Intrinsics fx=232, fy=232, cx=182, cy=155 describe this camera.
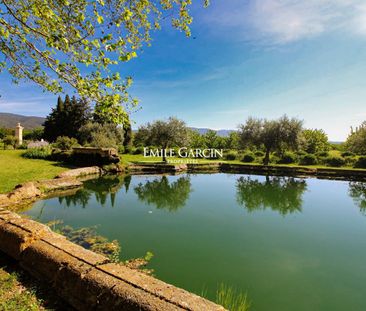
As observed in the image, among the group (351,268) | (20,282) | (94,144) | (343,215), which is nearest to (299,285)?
(351,268)

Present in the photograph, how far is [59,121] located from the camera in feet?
123

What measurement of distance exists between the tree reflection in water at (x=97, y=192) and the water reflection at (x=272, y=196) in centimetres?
643

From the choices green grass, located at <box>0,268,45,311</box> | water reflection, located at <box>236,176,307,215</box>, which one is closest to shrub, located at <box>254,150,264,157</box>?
water reflection, located at <box>236,176,307,215</box>

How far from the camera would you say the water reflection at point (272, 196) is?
10.4m

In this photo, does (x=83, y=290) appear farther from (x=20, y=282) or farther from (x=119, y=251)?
(x=119, y=251)

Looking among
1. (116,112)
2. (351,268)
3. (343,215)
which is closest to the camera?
(116,112)

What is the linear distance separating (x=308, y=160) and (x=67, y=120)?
116ft

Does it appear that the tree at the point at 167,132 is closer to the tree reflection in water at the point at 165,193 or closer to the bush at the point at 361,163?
the tree reflection in water at the point at 165,193

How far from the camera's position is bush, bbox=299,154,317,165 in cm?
2584

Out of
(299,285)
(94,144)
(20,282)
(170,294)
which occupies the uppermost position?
(94,144)

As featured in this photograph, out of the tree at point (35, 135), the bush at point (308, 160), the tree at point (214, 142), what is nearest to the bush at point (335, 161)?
the bush at point (308, 160)


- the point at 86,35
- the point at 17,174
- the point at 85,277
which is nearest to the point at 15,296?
the point at 85,277

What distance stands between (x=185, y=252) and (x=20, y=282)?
129 inches

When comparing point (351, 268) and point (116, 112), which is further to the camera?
point (351, 268)
